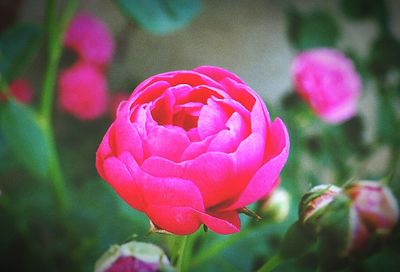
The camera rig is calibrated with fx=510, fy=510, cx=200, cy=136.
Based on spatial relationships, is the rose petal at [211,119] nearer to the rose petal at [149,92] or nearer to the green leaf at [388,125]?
the rose petal at [149,92]

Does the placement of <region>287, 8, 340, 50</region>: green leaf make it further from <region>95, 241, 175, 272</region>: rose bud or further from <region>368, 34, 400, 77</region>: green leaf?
<region>95, 241, 175, 272</region>: rose bud

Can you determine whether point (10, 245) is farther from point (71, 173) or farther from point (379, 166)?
point (379, 166)

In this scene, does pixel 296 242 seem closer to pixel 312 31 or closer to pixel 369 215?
pixel 369 215

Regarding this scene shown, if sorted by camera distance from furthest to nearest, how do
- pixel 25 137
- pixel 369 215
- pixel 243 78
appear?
pixel 243 78
pixel 25 137
pixel 369 215

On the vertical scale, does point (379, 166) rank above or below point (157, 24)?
below

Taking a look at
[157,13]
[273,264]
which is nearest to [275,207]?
[273,264]

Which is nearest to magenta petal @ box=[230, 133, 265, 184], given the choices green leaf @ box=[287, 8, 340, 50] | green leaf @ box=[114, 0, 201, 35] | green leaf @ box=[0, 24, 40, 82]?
green leaf @ box=[114, 0, 201, 35]

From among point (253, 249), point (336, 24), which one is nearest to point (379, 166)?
point (336, 24)
